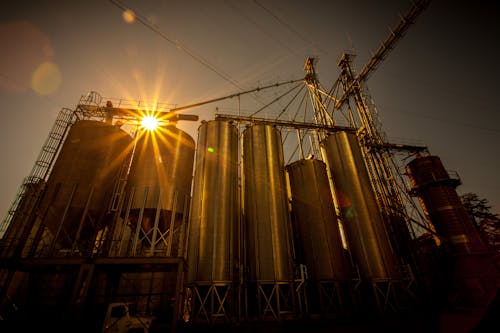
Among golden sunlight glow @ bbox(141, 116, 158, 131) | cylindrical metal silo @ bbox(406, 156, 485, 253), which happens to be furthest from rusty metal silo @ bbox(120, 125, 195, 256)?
cylindrical metal silo @ bbox(406, 156, 485, 253)

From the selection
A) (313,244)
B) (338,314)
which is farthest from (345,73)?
(338,314)

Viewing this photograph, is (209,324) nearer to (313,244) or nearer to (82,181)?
(313,244)

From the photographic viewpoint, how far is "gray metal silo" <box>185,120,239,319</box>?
11.0m

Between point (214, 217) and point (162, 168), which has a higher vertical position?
point (162, 168)

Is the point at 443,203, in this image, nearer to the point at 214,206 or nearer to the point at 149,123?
the point at 214,206

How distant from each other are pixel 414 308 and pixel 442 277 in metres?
8.72

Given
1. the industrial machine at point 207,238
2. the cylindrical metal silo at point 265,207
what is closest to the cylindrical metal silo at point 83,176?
the industrial machine at point 207,238

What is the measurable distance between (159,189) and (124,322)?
6509 mm

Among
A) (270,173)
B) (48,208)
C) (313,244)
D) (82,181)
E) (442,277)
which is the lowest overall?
(442,277)

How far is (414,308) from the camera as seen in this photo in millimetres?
12688

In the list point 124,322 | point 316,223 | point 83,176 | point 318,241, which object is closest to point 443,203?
point 316,223

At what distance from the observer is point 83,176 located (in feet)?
40.3

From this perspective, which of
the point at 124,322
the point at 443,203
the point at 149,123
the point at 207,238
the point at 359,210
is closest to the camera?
the point at 124,322

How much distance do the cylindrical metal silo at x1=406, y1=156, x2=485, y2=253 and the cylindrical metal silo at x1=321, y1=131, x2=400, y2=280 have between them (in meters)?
9.33
